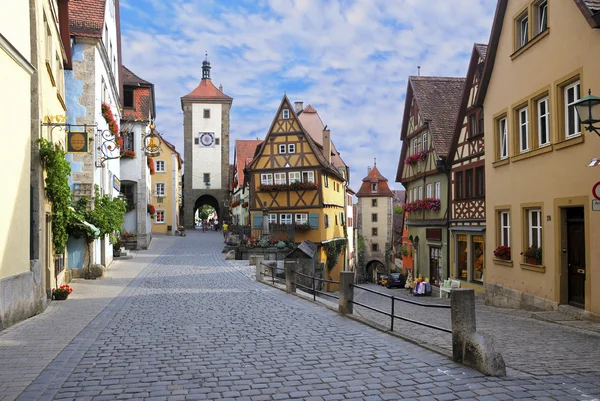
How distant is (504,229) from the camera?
57.0 ft

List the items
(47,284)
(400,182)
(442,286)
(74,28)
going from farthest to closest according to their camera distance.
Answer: (400,182), (442,286), (74,28), (47,284)

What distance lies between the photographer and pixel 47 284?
1341 cm

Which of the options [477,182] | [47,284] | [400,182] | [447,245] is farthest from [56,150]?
[400,182]

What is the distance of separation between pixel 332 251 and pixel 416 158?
14.3 metres

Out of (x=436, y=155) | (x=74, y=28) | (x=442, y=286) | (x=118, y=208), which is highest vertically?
(x=74, y=28)

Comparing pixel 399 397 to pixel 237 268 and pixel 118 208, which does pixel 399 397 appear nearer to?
pixel 118 208

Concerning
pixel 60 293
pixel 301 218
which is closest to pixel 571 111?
pixel 60 293

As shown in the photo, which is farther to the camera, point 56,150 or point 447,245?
point 447,245

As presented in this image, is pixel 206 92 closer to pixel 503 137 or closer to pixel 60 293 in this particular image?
pixel 503 137

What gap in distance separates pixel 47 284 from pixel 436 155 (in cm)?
1647

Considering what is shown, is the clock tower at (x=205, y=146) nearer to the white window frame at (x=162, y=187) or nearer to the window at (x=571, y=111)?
the white window frame at (x=162, y=187)

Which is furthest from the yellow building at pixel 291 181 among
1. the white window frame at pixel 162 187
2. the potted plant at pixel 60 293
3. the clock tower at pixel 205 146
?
the clock tower at pixel 205 146

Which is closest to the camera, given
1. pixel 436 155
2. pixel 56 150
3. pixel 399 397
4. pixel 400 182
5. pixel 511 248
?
pixel 399 397

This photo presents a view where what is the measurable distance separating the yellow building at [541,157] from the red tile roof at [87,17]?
13.5m
